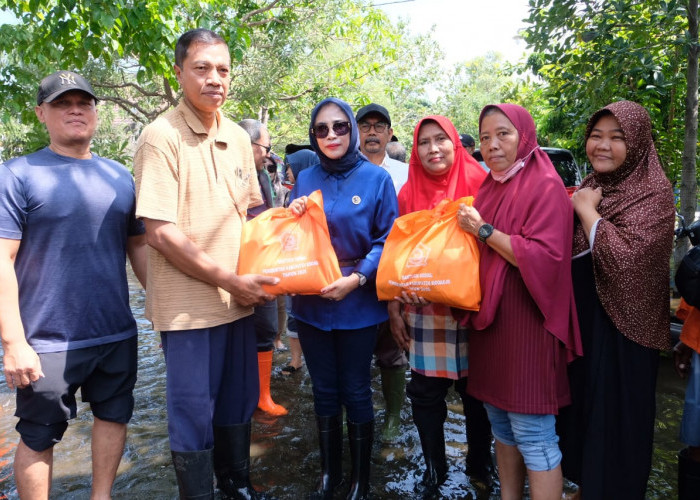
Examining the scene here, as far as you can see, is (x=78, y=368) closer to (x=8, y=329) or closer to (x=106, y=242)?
(x=8, y=329)

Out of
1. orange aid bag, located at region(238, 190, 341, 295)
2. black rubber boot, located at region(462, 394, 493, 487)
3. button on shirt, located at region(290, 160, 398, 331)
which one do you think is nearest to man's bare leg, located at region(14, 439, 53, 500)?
orange aid bag, located at region(238, 190, 341, 295)

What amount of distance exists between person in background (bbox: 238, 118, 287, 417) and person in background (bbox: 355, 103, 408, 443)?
0.80 meters

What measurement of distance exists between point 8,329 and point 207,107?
1233 millimetres

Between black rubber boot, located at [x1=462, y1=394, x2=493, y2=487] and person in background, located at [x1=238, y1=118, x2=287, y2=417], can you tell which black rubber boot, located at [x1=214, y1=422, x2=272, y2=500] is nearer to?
person in background, located at [x1=238, y1=118, x2=287, y2=417]

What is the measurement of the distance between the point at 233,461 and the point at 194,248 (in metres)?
1.15

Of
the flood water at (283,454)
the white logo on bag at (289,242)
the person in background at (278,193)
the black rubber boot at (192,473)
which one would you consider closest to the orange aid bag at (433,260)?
the white logo on bag at (289,242)

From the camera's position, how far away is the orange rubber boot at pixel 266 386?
381 centimetres

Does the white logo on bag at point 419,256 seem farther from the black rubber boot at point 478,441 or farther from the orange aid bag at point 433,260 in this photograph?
the black rubber boot at point 478,441

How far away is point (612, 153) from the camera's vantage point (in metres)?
2.18

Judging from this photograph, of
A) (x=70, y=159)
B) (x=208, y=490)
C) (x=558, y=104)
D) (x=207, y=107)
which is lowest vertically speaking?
(x=208, y=490)

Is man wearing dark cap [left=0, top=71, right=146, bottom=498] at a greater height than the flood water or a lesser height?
greater

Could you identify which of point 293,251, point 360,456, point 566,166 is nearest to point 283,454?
point 360,456

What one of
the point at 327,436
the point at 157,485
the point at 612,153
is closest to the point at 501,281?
the point at 612,153

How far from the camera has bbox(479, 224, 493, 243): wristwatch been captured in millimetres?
2168
